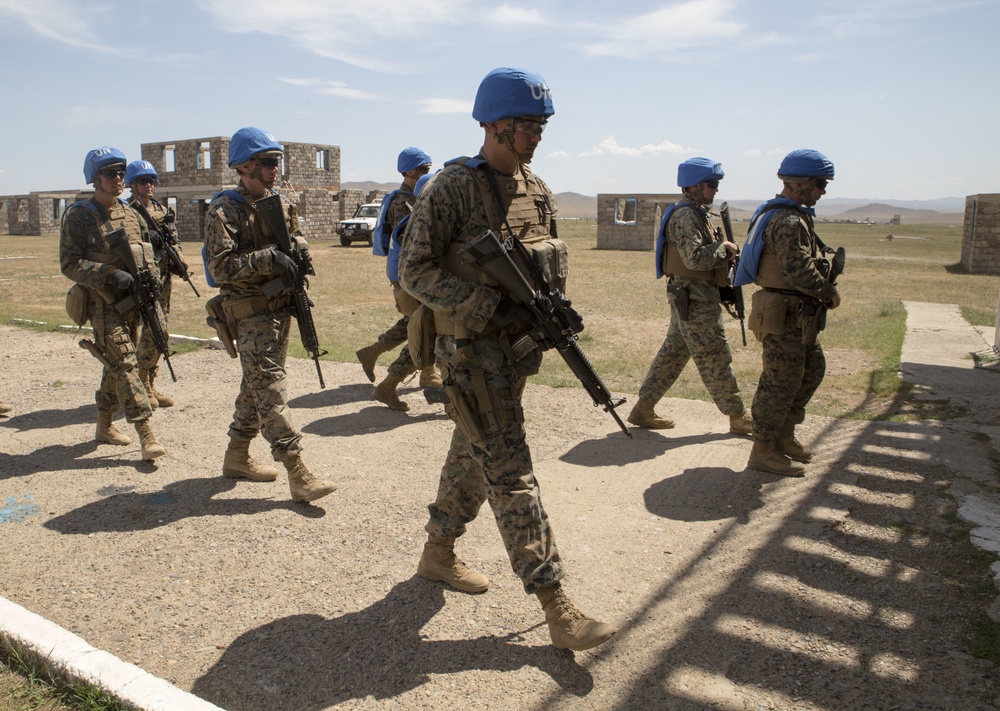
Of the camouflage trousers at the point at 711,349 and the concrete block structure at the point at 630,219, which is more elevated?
the concrete block structure at the point at 630,219

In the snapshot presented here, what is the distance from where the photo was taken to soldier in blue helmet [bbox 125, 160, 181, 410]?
6.44 metres

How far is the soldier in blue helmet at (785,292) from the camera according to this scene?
15.3 feet

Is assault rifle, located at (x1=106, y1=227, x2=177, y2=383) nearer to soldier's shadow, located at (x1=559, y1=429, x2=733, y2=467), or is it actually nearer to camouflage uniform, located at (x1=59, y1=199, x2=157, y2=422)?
camouflage uniform, located at (x1=59, y1=199, x2=157, y2=422)

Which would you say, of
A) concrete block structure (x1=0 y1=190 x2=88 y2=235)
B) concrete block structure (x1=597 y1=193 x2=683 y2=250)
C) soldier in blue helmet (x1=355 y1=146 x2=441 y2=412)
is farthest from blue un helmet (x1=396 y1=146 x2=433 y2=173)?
concrete block structure (x1=0 y1=190 x2=88 y2=235)

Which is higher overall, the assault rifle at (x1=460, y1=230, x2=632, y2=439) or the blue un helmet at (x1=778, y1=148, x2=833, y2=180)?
the blue un helmet at (x1=778, y1=148, x2=833, y2=180)

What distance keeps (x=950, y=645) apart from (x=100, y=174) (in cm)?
535

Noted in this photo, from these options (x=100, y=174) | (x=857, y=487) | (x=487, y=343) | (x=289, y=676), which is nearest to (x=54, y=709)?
(x=289, y=676)

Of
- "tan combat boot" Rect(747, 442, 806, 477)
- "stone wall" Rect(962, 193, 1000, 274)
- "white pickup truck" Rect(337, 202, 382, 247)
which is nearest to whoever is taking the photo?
"tan combat boot" Rect(747, 442, 806, 477)

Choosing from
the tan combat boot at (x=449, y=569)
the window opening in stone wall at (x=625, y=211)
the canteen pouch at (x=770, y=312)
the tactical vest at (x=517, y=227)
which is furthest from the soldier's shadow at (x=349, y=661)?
the window opening in stone wall at (x=625, y=211)

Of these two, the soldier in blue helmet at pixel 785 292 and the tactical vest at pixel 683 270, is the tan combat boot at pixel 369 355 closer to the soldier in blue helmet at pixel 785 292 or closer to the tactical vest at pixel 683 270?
the tactical vest at pixel 683 270

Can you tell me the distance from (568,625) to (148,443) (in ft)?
11.5

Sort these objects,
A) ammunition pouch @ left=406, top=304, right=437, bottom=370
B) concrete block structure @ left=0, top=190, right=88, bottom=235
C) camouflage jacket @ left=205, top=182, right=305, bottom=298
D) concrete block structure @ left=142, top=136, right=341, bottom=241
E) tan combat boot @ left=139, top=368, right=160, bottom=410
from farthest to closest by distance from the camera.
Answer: concrete block structure @ left=0, top=190, right=88, bottom=235 < concrete block structure @ left=142, top=136, right=341, bottom=241 < tan combat boot @ left=139, top=368, right=160, bottom=410 < camouflage jacket @ left=205, top=182, right=305, bottom=298 < ammunition pouch @ left=406, top=304, right=437, bottom=370

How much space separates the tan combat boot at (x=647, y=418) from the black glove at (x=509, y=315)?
9.88 feet

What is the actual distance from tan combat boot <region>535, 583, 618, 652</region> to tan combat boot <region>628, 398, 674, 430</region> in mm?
3000
